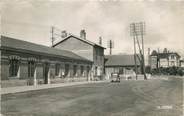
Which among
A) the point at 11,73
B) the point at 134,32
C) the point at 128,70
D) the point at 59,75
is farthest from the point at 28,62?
the point at 128,70

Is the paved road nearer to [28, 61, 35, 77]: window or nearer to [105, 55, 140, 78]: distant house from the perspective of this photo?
[28, 61, 35, 77]: window

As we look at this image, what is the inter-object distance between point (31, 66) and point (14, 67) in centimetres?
285

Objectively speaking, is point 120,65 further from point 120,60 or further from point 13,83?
point 13,83

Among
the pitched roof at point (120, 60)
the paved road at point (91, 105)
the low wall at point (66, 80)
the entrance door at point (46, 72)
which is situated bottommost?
the paved road at point (91, 105)

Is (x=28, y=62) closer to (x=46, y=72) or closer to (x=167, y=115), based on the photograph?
(x=46, y=72)

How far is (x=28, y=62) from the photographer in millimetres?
25922

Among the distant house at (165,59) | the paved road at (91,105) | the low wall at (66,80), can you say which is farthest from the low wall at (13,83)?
the distant house at (165,59)

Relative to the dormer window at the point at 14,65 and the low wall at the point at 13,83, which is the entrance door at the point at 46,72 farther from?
the dormer window at the point at 14,65

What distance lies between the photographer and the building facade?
2256 cm

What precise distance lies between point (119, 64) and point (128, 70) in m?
2.77

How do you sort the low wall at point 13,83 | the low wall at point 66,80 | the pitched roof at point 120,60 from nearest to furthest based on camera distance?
1. the low wall at point 13,83
2. the low wall at point 66,80
3. the pitched roof at point 120,60

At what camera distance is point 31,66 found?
26484mm

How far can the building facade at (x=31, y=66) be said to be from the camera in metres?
22.6

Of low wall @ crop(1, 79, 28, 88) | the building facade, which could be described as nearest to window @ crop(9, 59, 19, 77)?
the building facade
